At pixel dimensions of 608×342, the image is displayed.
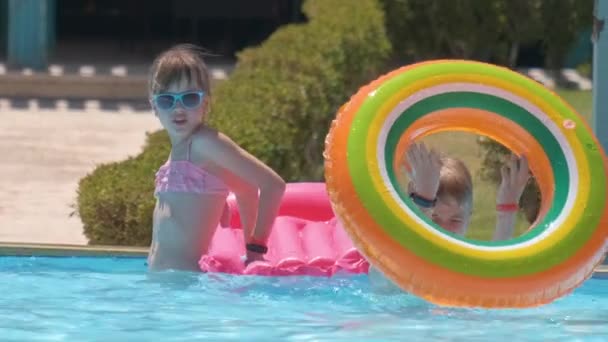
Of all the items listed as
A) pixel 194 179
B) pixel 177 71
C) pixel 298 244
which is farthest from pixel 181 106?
pixel 298 244

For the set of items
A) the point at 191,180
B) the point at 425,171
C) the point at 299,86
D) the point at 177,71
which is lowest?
the point at 191,180

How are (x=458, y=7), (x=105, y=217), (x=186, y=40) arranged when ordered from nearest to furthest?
(x=105, y=217) → (x=458, y=7) → (x=186, y=40)

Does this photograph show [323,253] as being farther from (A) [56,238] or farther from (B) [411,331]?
(A) [56,238]

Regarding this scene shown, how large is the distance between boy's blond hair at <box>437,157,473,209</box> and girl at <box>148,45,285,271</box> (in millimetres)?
685

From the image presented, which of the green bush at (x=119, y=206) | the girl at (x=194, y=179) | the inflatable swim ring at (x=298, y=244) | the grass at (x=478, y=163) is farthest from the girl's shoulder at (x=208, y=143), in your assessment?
the grass at (x=478, y=163)

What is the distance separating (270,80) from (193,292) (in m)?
4.25

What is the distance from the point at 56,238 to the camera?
873 cm

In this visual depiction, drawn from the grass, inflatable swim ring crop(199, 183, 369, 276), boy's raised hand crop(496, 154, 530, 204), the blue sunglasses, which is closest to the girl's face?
the blue sunglasses

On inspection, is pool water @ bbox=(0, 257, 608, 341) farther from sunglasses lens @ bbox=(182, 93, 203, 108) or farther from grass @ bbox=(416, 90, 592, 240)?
grass @ bbox=(416, 90, 592, 240)

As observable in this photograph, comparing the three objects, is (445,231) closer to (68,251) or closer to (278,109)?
(68,251)

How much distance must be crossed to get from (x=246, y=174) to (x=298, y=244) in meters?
0.55

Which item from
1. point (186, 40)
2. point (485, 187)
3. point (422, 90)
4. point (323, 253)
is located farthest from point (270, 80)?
point (186, 40)

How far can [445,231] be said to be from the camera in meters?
5.43

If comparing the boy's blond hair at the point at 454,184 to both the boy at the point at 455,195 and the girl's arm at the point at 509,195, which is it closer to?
the boy at the point at 455,195
